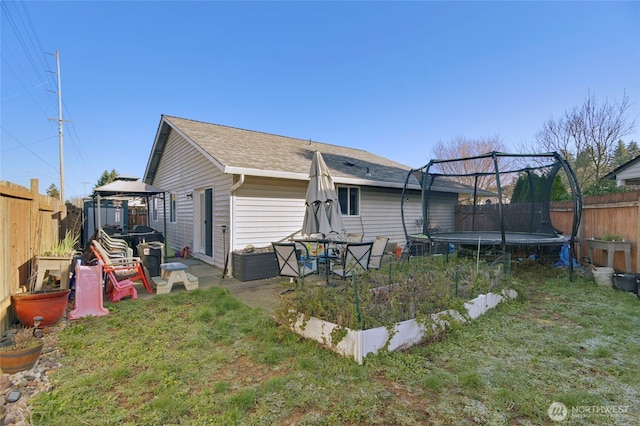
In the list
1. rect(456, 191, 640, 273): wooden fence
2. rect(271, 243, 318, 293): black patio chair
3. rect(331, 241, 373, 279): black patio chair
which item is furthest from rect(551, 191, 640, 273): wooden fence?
rect(271, 243, 318, 293): black patio chair

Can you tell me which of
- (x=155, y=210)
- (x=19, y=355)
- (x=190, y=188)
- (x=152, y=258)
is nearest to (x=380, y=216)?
(x=190, y=188)

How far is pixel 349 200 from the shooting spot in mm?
9383

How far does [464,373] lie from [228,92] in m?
14.1

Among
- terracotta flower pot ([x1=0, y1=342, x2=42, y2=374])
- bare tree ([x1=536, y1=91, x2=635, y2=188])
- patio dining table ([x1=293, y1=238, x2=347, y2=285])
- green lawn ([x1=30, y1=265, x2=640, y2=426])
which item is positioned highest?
bare tree ([x1=536, y1=91, x2=635, y2=188])

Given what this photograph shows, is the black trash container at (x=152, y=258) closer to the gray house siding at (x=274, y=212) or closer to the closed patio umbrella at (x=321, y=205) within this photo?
the gray house siding at (x=274, y=212)

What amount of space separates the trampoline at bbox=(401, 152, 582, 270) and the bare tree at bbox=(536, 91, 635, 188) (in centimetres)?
398

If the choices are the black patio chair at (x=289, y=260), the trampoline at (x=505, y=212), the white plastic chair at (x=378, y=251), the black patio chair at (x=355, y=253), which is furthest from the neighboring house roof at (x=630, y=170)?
the black patio chair at (x=289, y=260)

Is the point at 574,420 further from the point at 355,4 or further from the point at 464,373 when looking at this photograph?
the point at 355,4

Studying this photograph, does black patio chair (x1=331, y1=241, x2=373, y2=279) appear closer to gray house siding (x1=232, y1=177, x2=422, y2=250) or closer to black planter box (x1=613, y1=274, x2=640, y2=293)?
gray house siding (x1=232, y1=177, x2=422, y2=250)

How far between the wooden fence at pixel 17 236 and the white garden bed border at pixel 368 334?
3.35 metres

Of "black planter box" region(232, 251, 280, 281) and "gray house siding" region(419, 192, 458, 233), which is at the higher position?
"gray house siding" region(419, 192, 458, 233)

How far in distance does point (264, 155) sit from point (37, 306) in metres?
5.74

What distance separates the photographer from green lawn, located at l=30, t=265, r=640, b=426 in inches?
84.1

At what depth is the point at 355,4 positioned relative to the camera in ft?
29.5
